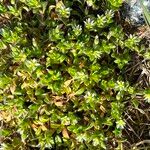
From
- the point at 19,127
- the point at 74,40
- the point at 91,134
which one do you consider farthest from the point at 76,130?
the point at 74,40

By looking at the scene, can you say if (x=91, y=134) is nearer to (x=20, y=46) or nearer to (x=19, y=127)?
(x=19, y=127)

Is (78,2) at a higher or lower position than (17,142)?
higher

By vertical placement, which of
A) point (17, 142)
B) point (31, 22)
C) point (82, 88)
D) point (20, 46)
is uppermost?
point (31, 22)

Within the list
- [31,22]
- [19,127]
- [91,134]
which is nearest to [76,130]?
[91,134]

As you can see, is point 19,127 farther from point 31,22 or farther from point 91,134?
point 31,22

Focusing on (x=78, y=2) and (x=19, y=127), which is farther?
(x=78, y=2)

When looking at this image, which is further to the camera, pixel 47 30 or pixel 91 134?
pixel 47 30
